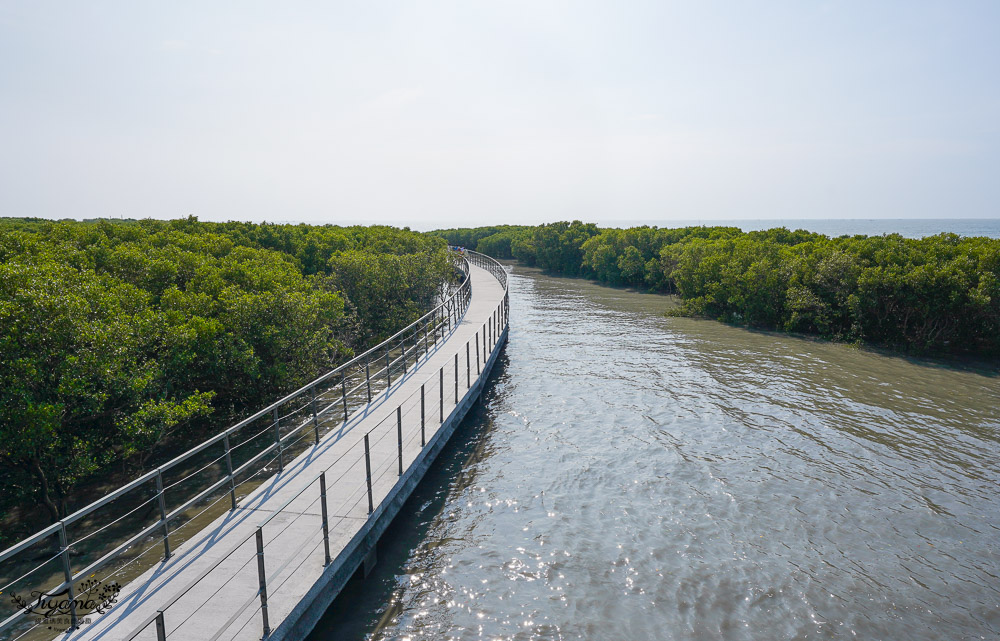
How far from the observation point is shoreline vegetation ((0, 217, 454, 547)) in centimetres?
1092

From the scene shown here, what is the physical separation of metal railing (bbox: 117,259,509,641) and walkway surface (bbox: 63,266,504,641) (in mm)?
19

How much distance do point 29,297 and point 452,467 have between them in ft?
33.9

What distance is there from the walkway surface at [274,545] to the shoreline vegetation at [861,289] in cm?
2551

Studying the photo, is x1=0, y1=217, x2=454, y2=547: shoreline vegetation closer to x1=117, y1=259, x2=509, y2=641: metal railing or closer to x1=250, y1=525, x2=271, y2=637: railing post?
x1=117, y1=259, x2=509, y2=641: metal railing

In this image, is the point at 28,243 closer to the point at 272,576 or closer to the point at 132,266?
the point at 132,266

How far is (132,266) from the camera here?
1945cm

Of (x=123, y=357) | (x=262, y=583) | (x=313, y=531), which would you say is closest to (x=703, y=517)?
(x=313, y=531)

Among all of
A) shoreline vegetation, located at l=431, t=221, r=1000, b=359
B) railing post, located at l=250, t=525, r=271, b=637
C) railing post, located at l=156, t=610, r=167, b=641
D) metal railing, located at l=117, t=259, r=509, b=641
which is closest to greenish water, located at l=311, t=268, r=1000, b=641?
metal railing, located at l=117, t=259, r=509, b=641

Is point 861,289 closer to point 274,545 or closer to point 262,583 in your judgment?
Result: point 274,545

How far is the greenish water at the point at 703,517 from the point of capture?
915 cm

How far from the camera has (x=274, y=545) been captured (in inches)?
331

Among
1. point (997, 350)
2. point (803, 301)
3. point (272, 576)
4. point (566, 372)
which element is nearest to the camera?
point (272, 576)

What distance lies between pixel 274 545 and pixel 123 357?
672cm

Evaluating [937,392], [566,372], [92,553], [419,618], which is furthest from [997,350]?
[92,553]
